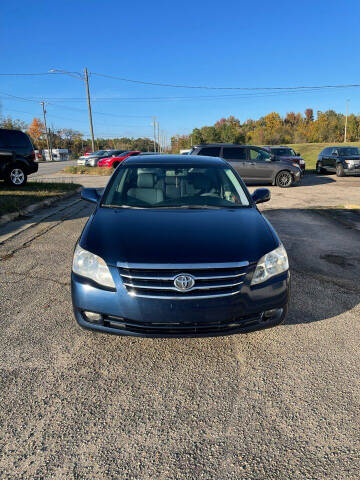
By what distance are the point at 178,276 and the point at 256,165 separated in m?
14.0

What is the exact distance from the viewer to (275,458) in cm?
183

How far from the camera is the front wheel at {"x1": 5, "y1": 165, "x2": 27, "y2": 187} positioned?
11938 millimetres

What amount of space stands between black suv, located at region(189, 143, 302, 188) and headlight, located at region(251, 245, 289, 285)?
12977 mm

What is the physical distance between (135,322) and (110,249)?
→ 570 mm

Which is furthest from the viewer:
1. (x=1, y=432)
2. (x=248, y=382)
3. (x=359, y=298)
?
(x=359, y=298)

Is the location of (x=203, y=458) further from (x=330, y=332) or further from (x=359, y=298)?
(x=359, y=298)

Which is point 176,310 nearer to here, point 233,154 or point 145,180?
point 145,180

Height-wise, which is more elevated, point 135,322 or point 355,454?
point 135,322

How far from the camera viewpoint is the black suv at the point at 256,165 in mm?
15398

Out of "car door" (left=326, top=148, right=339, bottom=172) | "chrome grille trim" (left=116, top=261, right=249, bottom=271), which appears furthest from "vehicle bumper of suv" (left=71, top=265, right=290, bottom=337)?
"car door" (left=326, top=148, right=339, bottom=172)

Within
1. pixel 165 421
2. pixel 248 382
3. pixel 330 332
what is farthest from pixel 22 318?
pixel 330 332

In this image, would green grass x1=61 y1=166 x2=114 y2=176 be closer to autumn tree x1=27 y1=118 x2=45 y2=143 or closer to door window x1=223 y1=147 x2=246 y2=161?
door window x1=223 y1=147 x2=246 y2=161

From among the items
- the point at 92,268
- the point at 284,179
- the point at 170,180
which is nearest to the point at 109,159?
the point at 284,179

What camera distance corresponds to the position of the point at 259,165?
1553 centimetres
